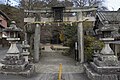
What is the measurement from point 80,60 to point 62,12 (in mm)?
5385

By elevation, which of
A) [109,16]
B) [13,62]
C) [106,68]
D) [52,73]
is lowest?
[52,73]

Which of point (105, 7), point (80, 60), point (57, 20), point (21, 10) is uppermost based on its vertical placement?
point (105, 7)

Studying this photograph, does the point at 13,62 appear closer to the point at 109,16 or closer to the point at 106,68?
the point at 106,68

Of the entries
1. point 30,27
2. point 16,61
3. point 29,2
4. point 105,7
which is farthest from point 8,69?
point 105,7

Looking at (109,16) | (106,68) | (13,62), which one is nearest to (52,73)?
(13,62)

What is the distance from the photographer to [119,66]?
10.5m

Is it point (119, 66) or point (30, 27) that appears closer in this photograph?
point (119, 66)

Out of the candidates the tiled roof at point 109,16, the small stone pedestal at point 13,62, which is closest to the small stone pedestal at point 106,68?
the small stone pedestal at point 13,62

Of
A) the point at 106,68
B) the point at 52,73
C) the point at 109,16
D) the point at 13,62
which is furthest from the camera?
the point at 109,16

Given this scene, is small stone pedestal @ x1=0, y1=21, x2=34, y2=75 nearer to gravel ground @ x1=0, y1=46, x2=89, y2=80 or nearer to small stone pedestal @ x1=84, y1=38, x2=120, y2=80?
gravel ground @ x1=0, y1=46, x2=89, y2=80

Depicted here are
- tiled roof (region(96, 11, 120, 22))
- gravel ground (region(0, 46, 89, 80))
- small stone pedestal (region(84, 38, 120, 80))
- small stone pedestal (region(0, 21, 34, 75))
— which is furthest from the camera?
tiled roof (region(96, 11, 120, 22))

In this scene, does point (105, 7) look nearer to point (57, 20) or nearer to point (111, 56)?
point (57, 20)

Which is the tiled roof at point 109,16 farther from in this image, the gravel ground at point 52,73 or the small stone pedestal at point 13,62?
the small stone pedestal at point 13,62

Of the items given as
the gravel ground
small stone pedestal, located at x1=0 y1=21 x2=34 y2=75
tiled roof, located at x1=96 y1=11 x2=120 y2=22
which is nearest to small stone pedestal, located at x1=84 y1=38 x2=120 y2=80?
the gravel ground
